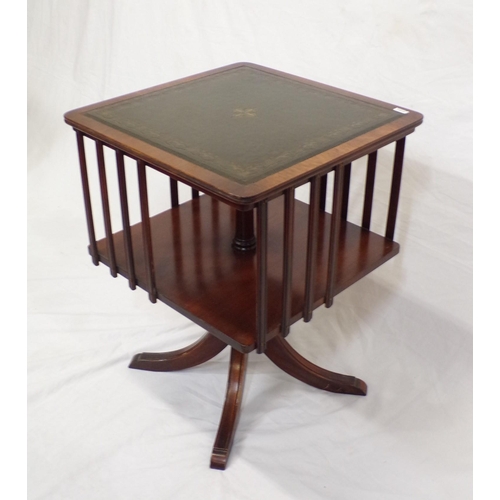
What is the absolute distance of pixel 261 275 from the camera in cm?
147

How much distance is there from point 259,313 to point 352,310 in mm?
936

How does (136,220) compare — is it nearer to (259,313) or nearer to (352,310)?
(352,310)

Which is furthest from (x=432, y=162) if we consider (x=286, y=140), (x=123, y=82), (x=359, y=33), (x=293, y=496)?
(x=123, y=82)

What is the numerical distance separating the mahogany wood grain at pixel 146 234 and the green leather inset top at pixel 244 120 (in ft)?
0.26

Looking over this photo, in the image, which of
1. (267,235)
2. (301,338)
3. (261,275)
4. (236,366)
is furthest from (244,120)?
(301,338)

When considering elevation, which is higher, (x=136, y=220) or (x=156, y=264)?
(x=156, y=264)

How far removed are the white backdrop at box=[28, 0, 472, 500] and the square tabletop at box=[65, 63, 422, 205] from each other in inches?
17.1

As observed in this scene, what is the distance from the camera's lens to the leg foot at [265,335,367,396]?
2.05 meters

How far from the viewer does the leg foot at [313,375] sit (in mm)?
2055

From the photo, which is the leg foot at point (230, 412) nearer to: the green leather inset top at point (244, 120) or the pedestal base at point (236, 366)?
the pedestal base at point (236, 366)

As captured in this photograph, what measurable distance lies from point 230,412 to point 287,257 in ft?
2.06

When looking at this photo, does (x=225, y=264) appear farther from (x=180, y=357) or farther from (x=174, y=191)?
(x=180, y=357)

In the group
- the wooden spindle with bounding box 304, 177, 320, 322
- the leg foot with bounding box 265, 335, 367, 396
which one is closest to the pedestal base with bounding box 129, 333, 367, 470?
the leg foot with bounding box 265, 335, 367, 396

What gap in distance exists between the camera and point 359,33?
223 centimetres
